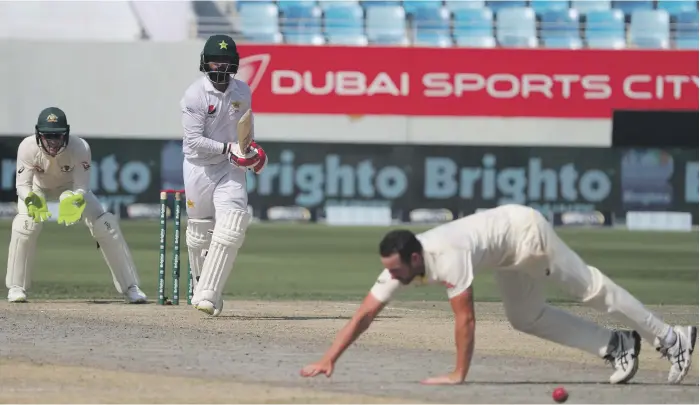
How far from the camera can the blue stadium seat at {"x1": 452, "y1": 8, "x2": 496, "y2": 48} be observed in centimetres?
2900

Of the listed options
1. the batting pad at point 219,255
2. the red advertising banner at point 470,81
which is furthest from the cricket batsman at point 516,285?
the red advertising banner at point 470,81

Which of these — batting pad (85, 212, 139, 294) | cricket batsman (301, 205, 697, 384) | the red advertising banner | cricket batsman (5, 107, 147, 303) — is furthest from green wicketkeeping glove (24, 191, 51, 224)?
the red advertising banner

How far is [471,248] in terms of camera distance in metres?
7.12

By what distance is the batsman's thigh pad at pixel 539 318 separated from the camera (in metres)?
7.56

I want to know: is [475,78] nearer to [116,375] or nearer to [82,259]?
[82,259]

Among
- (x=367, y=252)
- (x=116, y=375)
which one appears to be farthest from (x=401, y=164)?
(x=116, y=375)

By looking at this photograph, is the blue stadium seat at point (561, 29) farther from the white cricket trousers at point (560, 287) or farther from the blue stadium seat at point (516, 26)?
the white cricket trousers at point (560, 287)

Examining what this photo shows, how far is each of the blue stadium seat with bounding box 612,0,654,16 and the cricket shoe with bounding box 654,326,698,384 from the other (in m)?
23.6

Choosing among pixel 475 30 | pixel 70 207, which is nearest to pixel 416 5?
pixel 475 30

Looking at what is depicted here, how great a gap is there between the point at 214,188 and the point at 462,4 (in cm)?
1992

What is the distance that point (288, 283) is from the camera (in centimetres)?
1617

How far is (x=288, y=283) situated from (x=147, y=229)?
9.61 meters

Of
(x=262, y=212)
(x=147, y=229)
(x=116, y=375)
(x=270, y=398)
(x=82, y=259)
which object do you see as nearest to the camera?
(x=270, y=398)

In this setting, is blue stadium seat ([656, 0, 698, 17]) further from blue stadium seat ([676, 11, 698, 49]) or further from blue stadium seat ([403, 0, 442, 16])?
blue stadium seat ([403, 0, 442, 16])
